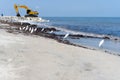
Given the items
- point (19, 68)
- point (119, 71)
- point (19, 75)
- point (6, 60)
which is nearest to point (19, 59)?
point (6, 60)

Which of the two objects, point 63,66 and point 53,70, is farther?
point 63,66

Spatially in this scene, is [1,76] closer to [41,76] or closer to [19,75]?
[19,75]

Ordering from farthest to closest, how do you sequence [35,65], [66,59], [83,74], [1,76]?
[66,59] → [35,65] → [83,74] → [1,76]

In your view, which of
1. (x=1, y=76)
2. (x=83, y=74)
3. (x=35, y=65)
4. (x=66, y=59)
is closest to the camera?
(x=1, y=76)

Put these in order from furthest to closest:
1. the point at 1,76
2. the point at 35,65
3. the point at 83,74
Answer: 1. the point at 35,65
2. the point at 83,74
3. the point at 1,76

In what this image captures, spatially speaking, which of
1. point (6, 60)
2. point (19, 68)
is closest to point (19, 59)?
point (6, 60)

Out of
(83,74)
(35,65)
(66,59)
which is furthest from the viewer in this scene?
(66,59)

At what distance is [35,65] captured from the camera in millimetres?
11031

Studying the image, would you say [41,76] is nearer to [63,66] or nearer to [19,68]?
[19,68]

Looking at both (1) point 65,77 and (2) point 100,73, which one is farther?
(2) point 100,73

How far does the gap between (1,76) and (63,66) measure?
273 cm

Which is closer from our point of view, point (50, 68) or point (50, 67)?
point (50, 68)

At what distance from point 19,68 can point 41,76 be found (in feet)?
3.50

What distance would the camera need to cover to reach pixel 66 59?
12711 millimetres
